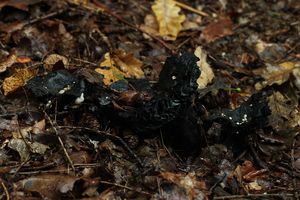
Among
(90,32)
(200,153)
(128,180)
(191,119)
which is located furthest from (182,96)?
(90,32)

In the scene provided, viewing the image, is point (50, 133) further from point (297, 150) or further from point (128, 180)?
point (297, 150)

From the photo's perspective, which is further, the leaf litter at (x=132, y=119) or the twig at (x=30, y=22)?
the twig at (x=30, y=22)

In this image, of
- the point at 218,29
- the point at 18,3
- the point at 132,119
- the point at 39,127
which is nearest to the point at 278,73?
the point at 218,29

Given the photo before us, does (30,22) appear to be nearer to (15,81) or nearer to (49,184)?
(15,81)

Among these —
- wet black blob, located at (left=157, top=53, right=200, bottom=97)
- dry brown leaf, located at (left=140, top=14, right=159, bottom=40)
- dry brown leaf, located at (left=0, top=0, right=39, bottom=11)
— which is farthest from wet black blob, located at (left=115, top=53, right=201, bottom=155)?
dry brown leaf, located at (left=0, top=0, right=39, bottom=11)

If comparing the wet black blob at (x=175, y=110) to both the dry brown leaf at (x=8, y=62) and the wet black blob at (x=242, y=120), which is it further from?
the dry brown leaf at (x=8, y=62)


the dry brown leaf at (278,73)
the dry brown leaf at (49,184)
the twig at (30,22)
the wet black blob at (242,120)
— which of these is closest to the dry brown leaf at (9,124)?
the dry brown leaf at (49,184)
